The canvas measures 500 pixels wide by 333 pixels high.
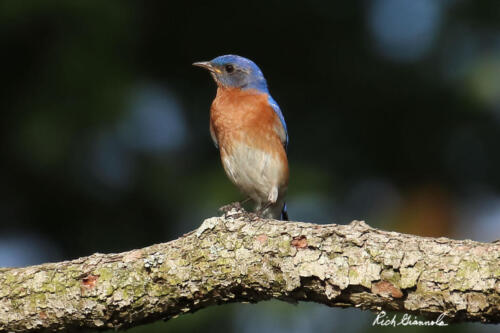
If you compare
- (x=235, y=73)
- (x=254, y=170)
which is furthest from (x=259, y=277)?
(x=235, y=73)

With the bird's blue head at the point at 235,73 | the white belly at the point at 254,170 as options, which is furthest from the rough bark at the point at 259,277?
the bird's blue head at the point at 235,73

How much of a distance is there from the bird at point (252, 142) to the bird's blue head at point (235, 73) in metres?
0.02

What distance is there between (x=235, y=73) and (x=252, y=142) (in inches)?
32.7

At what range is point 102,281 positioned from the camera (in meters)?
4.20

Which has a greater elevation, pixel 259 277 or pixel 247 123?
pixel 247 123

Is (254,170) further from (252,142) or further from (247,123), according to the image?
(247,123)

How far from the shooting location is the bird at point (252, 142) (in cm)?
664

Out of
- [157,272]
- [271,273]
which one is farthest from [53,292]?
[271,273]

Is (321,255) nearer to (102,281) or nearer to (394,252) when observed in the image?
(394,252)

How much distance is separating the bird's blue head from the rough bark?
272 centimetres

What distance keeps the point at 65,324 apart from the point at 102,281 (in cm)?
32

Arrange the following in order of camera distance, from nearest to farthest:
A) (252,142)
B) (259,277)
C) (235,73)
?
(259,277)
(252,142)
(235,73)

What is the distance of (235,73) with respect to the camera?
7.16m

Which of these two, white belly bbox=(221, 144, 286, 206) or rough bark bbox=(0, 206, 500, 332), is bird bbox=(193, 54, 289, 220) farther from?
rough bark bbox=(0, 206, 500, 332)
